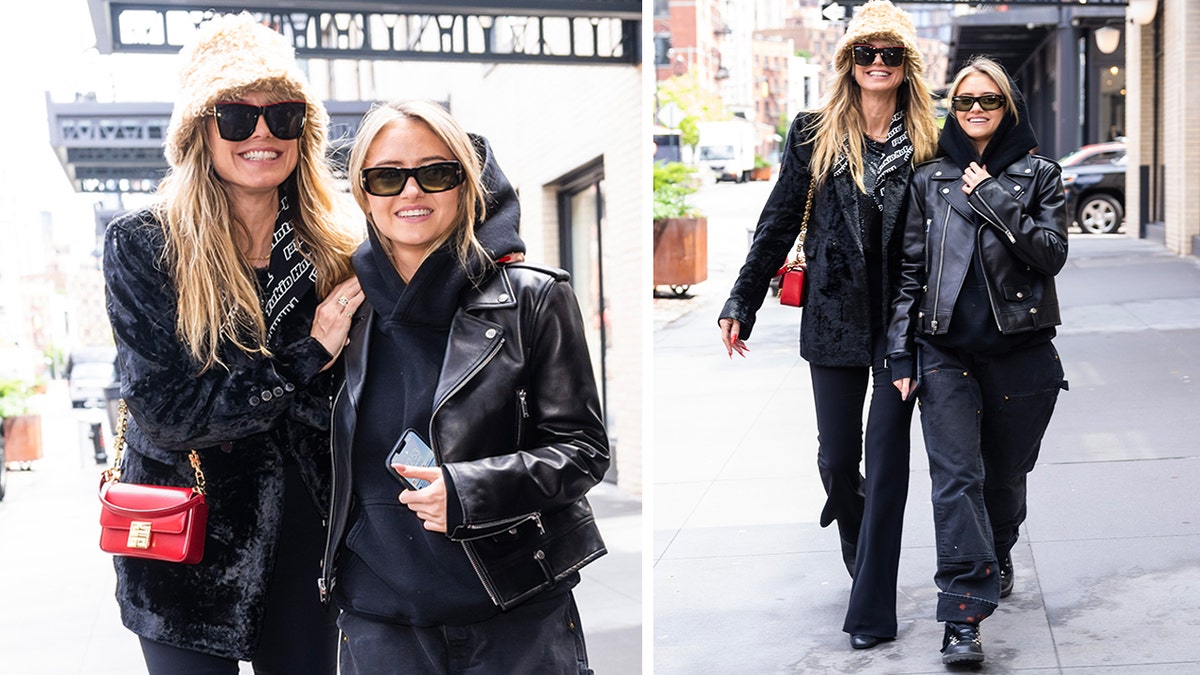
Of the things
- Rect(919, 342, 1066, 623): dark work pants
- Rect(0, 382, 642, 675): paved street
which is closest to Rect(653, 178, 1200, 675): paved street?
Rect(919, 342, 1066, 623): dark work pants

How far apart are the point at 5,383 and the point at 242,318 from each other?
17853mm

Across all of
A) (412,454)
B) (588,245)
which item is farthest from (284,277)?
(588,245)

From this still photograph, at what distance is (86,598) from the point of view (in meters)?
8.91

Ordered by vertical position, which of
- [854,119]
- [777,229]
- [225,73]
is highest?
[225,73]

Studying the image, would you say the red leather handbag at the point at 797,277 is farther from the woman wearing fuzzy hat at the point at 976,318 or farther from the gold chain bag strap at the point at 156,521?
the gold chain bag strap at the point at 156,521

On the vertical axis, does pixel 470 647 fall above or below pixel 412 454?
below

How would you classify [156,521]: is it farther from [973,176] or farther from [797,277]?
[973,176]

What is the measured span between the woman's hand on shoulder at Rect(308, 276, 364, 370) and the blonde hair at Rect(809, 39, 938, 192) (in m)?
2.42

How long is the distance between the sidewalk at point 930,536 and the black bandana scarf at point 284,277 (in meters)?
2.44

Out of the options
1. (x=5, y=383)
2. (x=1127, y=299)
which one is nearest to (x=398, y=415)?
(x=1127, y=299)

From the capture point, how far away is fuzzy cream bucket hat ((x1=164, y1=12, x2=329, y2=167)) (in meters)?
3.18

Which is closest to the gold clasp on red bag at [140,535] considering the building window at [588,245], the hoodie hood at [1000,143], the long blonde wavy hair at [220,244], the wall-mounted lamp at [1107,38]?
the long blonde wavy hair at [220,244]

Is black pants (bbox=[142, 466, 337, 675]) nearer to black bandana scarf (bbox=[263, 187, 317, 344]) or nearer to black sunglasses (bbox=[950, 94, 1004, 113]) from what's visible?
black bandana scarf (bbox=[263, 187, 317, 344])

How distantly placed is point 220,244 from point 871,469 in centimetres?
261
